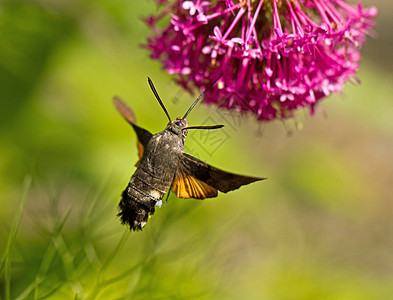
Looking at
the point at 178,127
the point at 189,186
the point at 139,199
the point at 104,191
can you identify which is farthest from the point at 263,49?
the point at 104,191

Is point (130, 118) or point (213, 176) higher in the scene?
point (130, 118)

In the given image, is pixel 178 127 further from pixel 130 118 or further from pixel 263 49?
pixel 263 49

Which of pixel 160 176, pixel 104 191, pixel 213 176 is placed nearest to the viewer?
pixel 213 176

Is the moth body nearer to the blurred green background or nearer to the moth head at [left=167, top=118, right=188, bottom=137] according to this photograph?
the moth head at [left=167, top=118, right=188, bottom=137]

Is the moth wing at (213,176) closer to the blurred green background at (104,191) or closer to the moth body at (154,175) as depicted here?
the moth body at (154,175)

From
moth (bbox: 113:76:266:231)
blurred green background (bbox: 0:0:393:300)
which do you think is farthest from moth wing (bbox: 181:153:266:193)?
blurred green background (bbox: 0:0:393:300)

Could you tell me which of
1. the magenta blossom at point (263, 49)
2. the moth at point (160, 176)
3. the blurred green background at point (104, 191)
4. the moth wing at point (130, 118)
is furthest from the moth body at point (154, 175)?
the blurred green background at point (104, 191)
